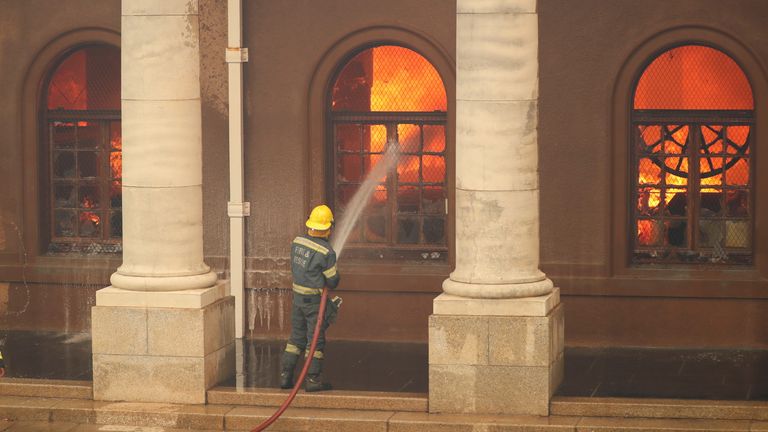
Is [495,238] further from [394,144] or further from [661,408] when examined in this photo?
[394,144]

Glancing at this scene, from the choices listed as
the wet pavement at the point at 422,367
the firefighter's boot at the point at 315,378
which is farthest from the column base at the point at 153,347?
the firefighter's boot at the point at 315,378

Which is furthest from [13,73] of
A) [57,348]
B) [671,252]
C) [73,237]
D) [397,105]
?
[671,252]

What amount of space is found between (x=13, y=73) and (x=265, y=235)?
368 centimetres

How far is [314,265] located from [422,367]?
226 cm

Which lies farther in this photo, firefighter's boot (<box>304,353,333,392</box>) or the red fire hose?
firefighter's boot (<box>304,353,333,392</box>)

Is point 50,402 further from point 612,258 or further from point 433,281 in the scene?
point 612,258

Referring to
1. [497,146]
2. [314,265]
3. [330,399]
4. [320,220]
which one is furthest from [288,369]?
[497,146]

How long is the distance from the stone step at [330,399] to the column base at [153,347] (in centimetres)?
30

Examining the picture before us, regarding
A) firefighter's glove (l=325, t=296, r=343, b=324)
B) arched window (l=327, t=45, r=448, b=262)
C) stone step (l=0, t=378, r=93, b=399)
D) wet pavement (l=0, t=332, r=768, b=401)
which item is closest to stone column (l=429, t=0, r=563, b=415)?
wet pavement (l=0, t=332, r=768, b=401)

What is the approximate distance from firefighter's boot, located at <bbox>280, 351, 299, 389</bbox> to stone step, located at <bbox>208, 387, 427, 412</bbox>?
0.13 meters

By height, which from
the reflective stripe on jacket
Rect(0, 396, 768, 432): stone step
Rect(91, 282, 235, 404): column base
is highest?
the reflective stripe on jacket

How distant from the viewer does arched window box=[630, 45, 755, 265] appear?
18.3 metres

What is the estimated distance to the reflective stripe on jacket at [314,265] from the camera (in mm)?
15508

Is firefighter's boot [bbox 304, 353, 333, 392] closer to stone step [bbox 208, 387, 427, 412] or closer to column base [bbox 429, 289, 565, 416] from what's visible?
stone step [bbox 208, 387, 427, 412]
